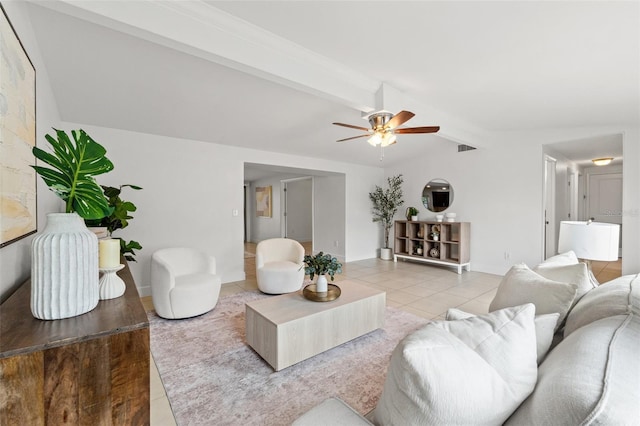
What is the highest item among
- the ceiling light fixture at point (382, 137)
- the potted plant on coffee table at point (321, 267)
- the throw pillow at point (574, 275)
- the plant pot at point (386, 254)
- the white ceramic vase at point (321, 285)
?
the ceiling light fixture at point (382, 137)

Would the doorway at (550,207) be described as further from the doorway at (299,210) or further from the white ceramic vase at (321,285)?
the doorway at (299,210)

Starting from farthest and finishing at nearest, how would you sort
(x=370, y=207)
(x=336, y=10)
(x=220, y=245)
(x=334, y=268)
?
(x=370, y=207), (x=220, y=245), (x=334, y=268), (x=336, y=10)

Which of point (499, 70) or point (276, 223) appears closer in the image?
point (499, 70)

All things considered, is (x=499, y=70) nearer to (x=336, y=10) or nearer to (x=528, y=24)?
(x=528, y=24)

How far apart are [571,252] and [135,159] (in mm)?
4739

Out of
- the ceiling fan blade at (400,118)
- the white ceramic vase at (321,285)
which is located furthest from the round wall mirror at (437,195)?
the white ceramic vase at (321,285)

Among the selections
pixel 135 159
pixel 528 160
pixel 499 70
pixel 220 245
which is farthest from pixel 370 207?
pixel 135 159

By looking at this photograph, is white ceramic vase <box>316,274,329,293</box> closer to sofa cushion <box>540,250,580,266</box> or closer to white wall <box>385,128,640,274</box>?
sofa cushion <box>540,250,580,266</box>

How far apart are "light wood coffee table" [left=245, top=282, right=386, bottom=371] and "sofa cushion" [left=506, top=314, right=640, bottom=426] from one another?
1.56 metres

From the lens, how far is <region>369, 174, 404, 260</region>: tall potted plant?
6.29m

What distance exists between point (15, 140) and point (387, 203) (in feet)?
19.2

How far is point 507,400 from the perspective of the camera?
721 mm

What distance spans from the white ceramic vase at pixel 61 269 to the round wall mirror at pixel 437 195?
Result: 228 inches

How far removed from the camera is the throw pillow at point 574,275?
145cm
